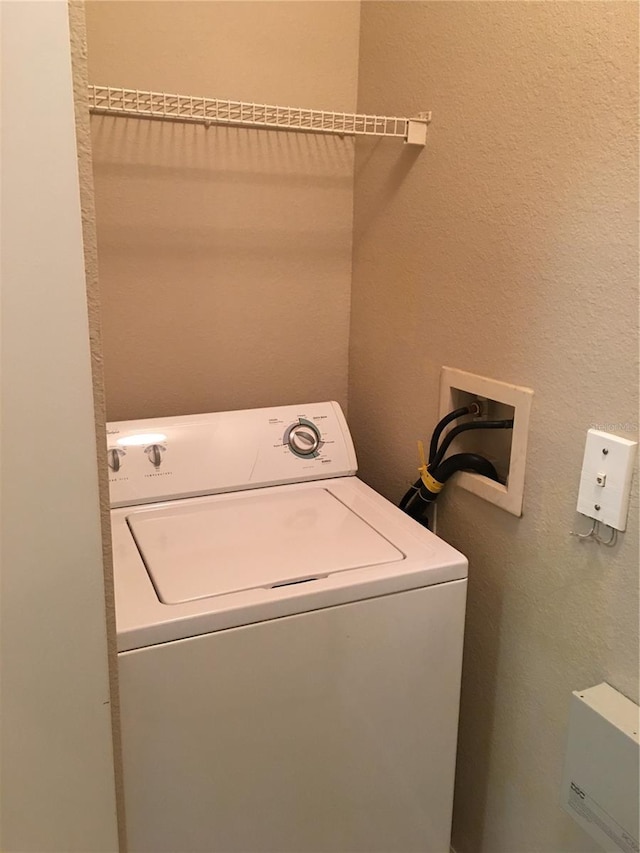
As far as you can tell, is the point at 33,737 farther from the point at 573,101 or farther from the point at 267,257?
the point at 267,257

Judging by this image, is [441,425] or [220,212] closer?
[441,425]

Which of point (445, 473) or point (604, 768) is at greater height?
point (445, 473)

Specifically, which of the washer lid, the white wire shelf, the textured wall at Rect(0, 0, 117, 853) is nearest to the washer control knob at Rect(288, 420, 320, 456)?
the washer lid

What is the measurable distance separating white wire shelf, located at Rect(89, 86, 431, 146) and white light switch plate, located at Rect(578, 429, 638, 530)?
2.42 ft

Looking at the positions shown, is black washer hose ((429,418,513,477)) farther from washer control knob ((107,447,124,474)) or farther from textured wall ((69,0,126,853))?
textured wall ((69,0,126,853))

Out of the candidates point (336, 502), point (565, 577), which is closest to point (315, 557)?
point (336, 502)

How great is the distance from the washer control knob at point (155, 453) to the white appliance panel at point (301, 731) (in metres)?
0.49

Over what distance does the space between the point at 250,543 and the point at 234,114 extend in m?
0.90

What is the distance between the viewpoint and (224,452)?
1401mm

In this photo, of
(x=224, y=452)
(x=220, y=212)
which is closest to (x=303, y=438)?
(x=224, y=452)

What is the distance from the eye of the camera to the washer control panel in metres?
1.32

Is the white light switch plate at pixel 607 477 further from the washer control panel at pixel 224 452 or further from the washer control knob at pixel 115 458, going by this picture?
the washer control knob at pixel 115 458

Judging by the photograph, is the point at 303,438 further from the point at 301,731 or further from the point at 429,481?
the point at 301,731

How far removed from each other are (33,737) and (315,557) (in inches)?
21.3
